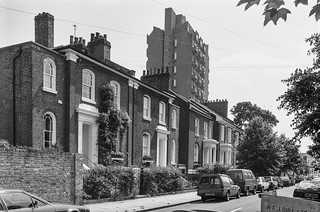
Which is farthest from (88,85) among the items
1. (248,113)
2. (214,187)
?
(248,113)

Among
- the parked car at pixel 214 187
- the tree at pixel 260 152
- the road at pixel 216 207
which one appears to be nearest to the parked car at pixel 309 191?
the road at pixel 216 207

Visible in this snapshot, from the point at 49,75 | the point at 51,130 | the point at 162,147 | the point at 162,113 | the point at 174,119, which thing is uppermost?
the point at 49,75

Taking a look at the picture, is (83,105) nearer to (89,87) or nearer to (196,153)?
(89,87)

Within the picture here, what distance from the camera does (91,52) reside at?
24094 mm

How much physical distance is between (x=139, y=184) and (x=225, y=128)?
90.7 ft

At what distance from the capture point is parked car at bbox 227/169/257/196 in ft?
77.1

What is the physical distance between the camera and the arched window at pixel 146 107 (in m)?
25.7

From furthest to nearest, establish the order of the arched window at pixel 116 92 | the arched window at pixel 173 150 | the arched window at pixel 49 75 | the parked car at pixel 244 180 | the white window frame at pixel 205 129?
the white window frame at pixel 205 129 → the arched window at pixel 173 150 → the parked car at pixel 244 180 → the arched window at pixel 116 92 → the arched window at pixel 49 75

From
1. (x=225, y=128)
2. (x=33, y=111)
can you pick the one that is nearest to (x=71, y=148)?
(x=33, y=111)

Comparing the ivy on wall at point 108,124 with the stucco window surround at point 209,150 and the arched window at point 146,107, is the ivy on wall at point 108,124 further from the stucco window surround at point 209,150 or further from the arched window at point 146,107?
the stucco window surround at point 209,150

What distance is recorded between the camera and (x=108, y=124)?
68.1 feet

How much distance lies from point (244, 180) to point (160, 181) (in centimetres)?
663

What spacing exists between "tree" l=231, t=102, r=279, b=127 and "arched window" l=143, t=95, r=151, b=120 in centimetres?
4886

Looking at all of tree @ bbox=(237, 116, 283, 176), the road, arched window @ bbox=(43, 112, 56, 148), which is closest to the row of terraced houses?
arched window @ bbox=(43, 112, 56, 148)
